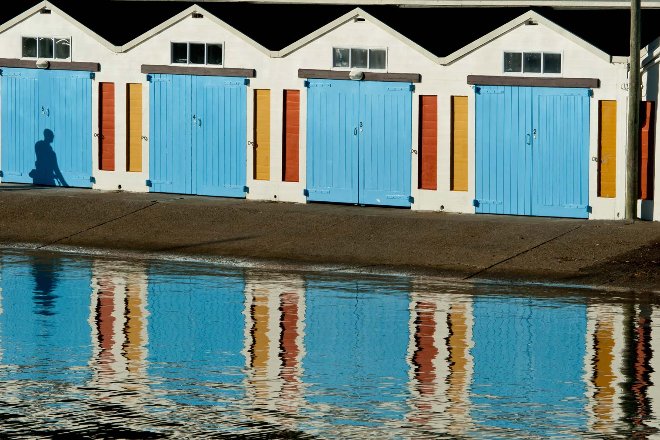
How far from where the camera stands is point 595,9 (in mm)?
33000

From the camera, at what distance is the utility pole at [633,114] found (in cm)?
2566

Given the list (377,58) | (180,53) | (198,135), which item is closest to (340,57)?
(377,58)

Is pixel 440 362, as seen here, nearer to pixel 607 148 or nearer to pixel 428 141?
pixel 607 148

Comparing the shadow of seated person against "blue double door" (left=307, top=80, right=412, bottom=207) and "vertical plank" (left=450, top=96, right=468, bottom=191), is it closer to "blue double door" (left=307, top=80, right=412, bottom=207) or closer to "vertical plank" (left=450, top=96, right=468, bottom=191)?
"blue double door" (left=307, top=80, right=412, bottom=207)

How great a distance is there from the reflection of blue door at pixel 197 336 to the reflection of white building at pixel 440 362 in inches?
69.1

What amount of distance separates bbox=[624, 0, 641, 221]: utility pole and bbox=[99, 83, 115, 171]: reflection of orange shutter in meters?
9.93

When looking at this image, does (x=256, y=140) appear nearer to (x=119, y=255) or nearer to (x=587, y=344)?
(x=119, y=255)

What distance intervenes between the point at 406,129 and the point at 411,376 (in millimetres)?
12670

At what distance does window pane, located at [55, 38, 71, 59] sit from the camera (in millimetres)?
30812

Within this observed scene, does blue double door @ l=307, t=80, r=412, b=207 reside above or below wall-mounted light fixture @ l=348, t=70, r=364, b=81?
below

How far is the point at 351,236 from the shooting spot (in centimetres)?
2542

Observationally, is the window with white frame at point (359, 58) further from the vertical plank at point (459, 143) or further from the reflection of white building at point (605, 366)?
the reflection of white building at point (605, 366)

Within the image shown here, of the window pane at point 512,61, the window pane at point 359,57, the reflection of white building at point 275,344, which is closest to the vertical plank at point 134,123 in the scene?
the window pane at point 359,57

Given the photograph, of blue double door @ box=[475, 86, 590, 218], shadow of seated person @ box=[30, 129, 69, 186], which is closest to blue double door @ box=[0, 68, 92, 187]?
shadow of seated person @ box=[30, 129, 69, 186]
